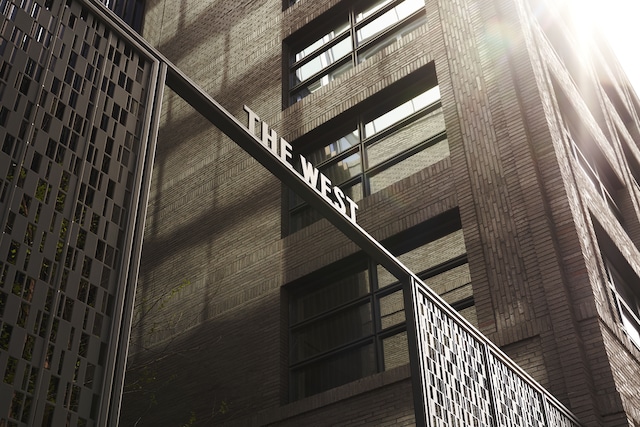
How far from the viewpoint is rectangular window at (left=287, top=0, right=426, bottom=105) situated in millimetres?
16359

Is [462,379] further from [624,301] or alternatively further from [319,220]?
[319,220]

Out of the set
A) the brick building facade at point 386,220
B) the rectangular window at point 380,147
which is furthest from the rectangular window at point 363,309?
the rectangular window at point 380,147

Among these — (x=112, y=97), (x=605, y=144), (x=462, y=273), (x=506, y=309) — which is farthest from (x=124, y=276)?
(x=605, y=144)

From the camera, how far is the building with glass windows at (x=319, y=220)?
413 cm

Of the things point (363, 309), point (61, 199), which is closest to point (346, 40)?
point (363, 309)

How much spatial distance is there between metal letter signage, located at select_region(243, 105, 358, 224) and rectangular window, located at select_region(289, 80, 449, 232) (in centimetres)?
741

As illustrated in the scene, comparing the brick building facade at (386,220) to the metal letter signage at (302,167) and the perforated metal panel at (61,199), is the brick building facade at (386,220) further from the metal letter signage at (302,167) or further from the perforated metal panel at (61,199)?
the perforated metal panel at (61,199)

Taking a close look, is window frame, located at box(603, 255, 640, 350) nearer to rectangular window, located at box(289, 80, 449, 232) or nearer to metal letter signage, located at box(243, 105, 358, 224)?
rectangular window, located at box(289, 80, 449, 232)

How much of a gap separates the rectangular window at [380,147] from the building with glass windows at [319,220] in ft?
0.16

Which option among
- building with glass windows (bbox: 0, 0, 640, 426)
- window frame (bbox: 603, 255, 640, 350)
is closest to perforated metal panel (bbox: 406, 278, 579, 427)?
building with glass windows (bbox: 0, 0, 640, 426)

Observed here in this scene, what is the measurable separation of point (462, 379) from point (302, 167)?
9.07 ft

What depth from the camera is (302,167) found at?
6.37 m

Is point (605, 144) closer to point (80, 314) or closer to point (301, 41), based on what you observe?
point (301, 41)

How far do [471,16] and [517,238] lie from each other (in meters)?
5.06
